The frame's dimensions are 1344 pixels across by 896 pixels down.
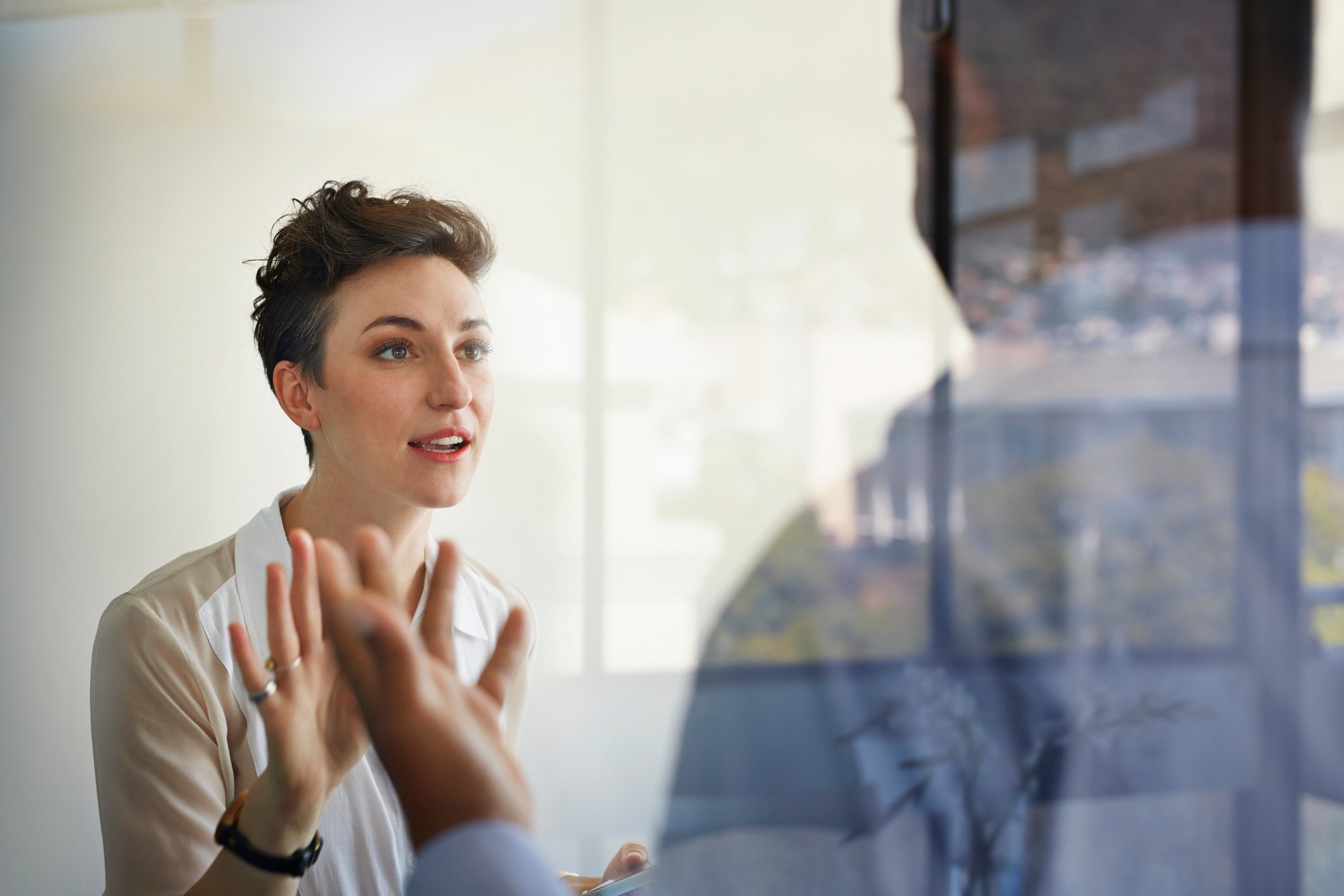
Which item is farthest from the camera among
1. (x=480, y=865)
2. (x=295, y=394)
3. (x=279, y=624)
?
(x=295, y=394)

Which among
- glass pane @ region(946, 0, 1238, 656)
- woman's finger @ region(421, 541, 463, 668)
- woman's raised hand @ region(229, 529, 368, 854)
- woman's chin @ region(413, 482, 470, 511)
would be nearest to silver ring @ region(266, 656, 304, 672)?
woman's raised hand @ region(229, 529, 368, 854)

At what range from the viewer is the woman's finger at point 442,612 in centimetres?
42

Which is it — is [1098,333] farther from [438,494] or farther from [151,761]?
[151,761]

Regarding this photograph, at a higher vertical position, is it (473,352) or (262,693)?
(473,352)

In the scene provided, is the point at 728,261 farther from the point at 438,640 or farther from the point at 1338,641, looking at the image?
the point at 1338,641

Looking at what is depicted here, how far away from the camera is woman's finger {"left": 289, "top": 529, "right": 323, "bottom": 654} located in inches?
18.9

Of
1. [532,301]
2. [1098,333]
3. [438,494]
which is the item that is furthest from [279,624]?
[1098,333]

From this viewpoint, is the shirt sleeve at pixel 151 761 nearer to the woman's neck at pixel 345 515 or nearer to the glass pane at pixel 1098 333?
the woman's neck at pixel 345 515

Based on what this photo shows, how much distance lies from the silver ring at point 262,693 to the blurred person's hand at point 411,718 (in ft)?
0.38

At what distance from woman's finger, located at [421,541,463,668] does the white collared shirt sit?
201 millimetres

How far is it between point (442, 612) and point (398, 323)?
0.32 meters

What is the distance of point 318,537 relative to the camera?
729 millimetres

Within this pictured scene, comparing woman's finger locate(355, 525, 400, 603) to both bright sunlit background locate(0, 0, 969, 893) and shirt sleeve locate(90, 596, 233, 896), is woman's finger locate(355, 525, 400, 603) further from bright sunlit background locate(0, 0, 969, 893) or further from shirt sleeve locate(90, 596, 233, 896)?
bright sunlit background locate(0, 0, 969, 893)

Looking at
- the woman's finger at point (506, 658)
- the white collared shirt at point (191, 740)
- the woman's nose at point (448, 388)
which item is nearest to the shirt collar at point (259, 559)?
the white collared shirt at point (191, 740)
